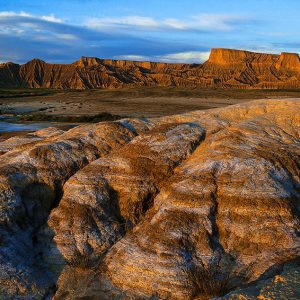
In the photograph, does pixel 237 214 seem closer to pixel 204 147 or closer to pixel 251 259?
pixel 251 259

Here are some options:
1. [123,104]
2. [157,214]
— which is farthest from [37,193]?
[123,104]

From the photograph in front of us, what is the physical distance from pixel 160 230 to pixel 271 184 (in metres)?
3.00

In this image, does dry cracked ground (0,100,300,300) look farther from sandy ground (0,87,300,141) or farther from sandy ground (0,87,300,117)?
sandy ground (0,87,300,117)

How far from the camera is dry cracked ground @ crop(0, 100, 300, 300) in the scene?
9.25m

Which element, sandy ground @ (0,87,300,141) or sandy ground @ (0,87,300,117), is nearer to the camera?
sandy ground @ (0,87,300,141)

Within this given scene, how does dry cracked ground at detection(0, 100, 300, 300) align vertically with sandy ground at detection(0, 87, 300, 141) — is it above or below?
above

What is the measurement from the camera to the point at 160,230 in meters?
10.2

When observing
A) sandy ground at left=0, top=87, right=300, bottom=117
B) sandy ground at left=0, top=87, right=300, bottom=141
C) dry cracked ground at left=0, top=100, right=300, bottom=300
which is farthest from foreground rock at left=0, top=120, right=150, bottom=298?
sandy ground at left=0, top=87, right=300, bottom=117

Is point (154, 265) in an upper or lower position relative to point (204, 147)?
lower

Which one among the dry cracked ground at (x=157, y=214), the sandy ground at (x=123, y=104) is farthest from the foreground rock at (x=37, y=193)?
the sandy ground at (x=123, y=104)

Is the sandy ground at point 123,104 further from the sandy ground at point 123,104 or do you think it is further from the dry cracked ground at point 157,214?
the dry cracked ground at point 157,214

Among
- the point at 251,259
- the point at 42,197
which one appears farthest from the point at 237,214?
the point at 42,197

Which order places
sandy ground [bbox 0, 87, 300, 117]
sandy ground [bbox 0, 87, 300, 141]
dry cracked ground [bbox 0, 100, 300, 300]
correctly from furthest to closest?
sandy ground [bbox 0, 87, 300, 117], sandy ground [bbox 0, 87, 300, 141], dry cracked ground [bbox 0, 100, 300, 300]

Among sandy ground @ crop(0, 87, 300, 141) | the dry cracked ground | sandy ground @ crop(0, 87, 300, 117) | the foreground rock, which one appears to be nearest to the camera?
A: the dry cracked ground
